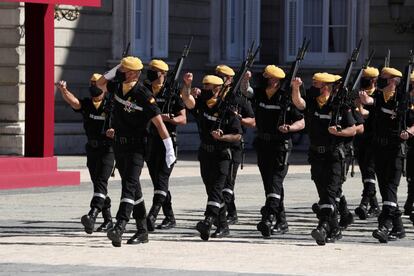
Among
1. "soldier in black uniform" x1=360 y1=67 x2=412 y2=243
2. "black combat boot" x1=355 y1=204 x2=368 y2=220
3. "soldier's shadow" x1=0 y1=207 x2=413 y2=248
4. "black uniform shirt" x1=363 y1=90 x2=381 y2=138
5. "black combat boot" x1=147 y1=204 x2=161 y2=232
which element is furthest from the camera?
"black combat boot" x1=355 y1=204 x2=368 y2=220

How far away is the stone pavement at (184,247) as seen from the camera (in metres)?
14.2

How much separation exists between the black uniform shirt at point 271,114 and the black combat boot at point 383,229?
1.36 metres

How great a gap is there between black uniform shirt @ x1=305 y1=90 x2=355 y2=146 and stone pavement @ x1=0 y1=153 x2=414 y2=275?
41.1 inches

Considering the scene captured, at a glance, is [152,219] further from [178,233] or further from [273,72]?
[273,72]

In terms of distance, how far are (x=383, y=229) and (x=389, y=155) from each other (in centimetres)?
82

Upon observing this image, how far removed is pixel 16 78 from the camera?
102 ft

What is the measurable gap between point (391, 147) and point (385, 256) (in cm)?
226

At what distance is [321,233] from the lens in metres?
16.5

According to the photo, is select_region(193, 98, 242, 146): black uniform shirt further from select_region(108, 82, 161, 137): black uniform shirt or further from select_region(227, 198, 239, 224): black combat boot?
select_region(227, 198, 239, 224): black combat boot

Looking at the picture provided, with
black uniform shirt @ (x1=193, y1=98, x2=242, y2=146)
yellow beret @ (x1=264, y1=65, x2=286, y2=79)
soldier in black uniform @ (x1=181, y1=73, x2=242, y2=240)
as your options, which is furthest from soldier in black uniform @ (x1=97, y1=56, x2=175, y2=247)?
yellow beret @ (x1=264, y1=65, x2=286, y2=79)

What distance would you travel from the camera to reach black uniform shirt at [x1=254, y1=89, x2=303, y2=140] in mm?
17703

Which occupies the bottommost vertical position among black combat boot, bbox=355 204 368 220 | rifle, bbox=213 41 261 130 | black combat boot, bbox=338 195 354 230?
black combat boot, bbox=355 204 368 220

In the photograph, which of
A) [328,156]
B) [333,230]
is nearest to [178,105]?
[328,156]

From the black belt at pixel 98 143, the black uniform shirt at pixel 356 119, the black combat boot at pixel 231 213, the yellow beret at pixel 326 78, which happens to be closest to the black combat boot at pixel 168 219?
the black combat boot at pixel 231 213
